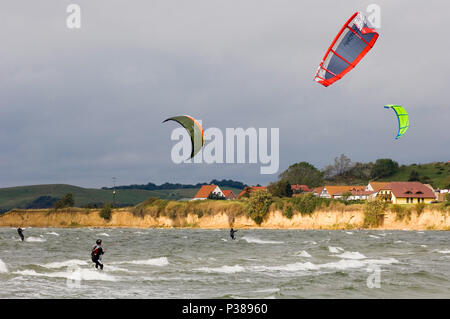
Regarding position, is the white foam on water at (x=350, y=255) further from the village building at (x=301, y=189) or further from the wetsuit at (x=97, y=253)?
the village building at (x=301, y=189)

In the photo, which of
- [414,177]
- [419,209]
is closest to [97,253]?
[419,209]

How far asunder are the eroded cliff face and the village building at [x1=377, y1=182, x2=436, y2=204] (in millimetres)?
13994

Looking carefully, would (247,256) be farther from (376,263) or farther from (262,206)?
(262,206)

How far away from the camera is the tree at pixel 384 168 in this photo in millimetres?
154875

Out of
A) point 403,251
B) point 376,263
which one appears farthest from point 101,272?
point 403,251

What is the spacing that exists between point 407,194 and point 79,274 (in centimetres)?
8671

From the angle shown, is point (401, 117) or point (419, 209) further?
point (419, 209)

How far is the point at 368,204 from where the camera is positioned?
280 feet

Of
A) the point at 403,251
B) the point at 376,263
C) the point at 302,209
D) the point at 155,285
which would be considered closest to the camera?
the point at 155,285

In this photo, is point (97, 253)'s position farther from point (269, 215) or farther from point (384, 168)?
point (384, 168)

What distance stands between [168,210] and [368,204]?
39360 millimetres

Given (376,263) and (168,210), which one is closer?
(376,263)

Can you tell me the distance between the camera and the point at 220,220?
101000 mm
